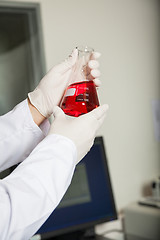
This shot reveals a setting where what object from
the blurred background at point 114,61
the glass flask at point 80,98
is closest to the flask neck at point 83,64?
the glass flask at point 80,98

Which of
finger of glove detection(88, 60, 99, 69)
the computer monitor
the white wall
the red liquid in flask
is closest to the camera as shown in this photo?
the red liquid in flask

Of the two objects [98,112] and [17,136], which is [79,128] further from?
[17,136]

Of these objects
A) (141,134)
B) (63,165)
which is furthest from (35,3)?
(63,165)

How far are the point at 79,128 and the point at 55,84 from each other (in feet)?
0.93

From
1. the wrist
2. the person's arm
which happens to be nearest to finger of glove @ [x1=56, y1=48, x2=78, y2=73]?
the wrist

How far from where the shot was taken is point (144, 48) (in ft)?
7.98

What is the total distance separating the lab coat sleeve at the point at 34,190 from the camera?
718mm

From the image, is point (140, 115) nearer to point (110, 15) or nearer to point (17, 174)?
point (110, 15)

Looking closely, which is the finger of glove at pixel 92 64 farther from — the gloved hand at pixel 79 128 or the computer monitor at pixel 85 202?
the computer monitor at pixel 85 202

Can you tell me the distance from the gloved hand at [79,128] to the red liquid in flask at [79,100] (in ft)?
0.21

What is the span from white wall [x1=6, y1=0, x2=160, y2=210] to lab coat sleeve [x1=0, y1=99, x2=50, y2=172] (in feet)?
2.86

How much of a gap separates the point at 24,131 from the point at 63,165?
325mm

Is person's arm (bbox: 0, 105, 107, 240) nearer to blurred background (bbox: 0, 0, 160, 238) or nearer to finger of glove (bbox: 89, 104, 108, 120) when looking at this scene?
finger of glove (bbox: 89, 104, 108, 120)

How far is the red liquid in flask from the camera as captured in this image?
98cm
